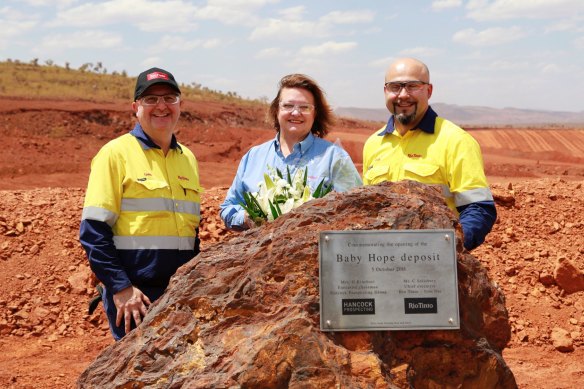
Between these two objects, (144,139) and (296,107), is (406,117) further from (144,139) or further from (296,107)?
(144,139)

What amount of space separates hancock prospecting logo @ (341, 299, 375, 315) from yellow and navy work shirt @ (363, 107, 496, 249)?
33.2 inches

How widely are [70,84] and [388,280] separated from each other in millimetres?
30855

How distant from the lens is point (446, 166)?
400 cm

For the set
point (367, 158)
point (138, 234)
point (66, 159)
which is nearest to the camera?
point (138, 234)

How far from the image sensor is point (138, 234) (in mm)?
3846

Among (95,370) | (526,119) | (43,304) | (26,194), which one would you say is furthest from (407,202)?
(526,119)

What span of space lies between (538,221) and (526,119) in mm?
199291

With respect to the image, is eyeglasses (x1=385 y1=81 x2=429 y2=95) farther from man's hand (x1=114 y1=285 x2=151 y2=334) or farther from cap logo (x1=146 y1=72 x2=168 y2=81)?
man's hand (x1=114 y1=285 x2=151 y2=334)

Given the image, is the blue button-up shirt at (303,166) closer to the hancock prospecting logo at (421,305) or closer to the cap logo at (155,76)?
the cap logo at (155,76)

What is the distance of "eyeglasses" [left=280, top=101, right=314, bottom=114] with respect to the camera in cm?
411

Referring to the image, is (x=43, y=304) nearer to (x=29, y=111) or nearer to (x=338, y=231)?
(x=338, y=231)

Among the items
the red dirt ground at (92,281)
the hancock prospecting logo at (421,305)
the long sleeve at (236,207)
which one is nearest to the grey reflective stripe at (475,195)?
the hancock prospecting logo at (421,305)

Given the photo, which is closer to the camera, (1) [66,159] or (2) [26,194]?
(2) [26,194]

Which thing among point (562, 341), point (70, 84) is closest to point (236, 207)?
point (562, 341)
